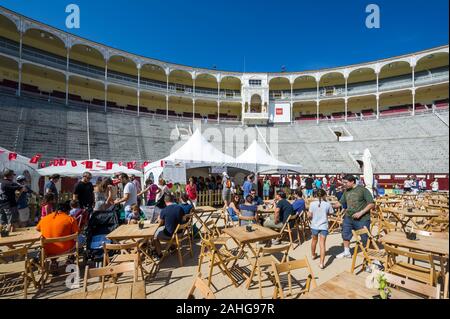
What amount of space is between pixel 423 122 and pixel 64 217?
2668cm

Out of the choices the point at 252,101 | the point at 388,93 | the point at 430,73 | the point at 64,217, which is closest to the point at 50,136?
the point at 64,217

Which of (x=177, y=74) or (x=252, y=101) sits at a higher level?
(x=177, y=74)

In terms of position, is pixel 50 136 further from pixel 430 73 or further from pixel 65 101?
pixel 430 73

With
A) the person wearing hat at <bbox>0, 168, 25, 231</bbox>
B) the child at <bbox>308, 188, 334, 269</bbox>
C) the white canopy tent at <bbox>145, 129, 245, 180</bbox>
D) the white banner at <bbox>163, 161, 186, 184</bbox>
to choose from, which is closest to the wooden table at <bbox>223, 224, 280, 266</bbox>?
the child at <bbox>308, 188, 334, 269</bbox>

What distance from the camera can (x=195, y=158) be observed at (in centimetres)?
1226

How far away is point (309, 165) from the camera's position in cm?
2436

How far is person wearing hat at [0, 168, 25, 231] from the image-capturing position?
6191mm

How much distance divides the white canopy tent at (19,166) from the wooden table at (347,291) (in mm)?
11497

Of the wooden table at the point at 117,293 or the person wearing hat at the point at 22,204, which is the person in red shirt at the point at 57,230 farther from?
the person wearing hat at the point at 22,204

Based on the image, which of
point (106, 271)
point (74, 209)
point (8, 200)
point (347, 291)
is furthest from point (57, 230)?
point (347, 291)

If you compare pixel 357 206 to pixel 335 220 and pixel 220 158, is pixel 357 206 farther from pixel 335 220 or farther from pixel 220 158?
pixel 220 158

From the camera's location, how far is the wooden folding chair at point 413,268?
293cm

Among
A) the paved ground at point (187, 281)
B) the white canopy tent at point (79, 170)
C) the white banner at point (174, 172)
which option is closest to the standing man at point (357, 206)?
the paved ground at point (187, 281)

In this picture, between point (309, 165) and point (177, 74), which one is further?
point (177, 74)
